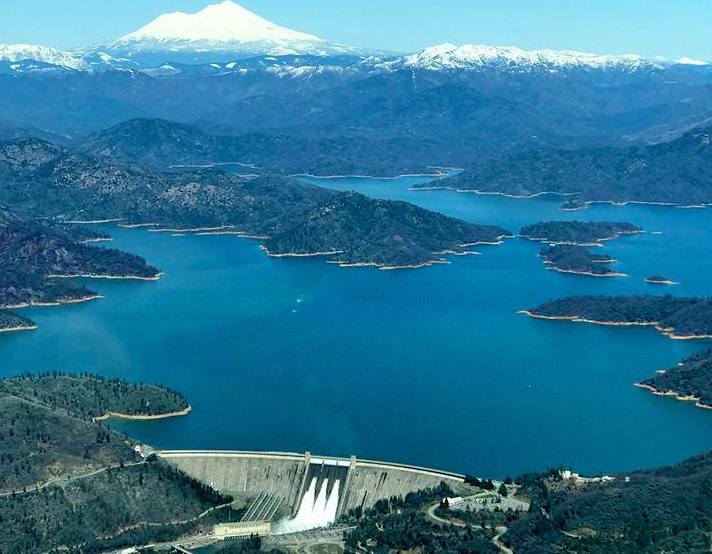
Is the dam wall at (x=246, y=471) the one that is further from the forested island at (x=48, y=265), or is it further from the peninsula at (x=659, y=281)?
the peninsula at (x=659, y=281)

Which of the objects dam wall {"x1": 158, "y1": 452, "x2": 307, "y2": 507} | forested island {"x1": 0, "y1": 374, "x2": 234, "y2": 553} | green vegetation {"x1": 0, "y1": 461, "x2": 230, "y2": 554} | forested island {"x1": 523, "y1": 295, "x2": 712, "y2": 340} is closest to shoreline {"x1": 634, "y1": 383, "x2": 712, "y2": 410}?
forested island {"x1": 523, "y1": 295, "x2": 712, "y2": 340}

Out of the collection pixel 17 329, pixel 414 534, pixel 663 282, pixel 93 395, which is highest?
pixel 414 534

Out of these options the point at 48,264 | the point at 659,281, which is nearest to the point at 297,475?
the point at 659,281

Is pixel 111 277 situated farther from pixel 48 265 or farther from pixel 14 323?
pixel 14 323

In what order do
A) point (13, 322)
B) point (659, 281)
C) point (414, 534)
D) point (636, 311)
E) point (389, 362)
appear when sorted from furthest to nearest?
point (659, 281) → point (636, 311) → point (13, 322) → point (389, 362) → point (414, 534)

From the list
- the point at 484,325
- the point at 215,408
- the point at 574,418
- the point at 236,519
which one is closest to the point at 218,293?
Result: the point at 484,325

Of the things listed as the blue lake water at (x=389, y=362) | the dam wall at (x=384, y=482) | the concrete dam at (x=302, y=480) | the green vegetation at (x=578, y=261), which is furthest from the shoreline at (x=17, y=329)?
the green vegetation at (x=578, y=261)

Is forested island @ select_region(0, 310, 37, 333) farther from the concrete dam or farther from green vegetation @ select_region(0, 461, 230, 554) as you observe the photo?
green vegetation @ select_region(0, 461, 230, 554)
